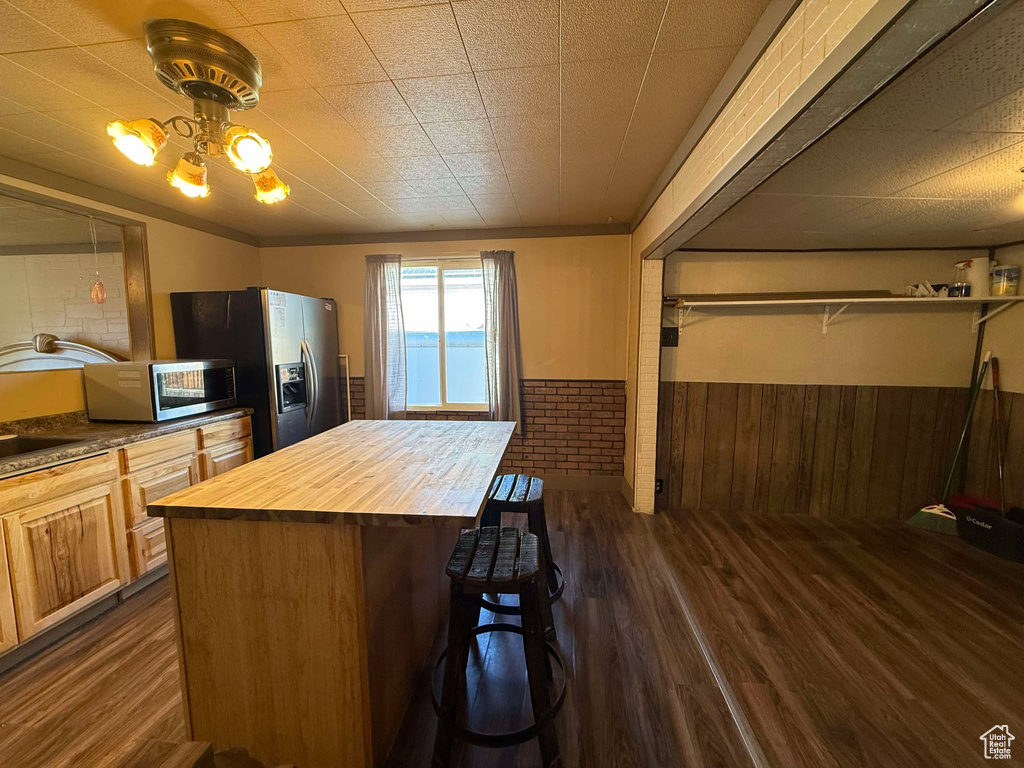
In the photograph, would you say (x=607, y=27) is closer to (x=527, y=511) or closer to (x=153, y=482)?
(x=527, y=511)

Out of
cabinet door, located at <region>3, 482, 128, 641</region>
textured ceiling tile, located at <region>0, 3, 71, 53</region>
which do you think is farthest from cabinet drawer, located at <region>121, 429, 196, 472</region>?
textured ceiling tile, located at <region>0, 3, 71, 53</region>

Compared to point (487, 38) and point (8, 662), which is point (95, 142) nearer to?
point (487, 38)

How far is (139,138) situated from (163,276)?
2.13m

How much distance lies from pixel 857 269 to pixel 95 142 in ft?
16.1

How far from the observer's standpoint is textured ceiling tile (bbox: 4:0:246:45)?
1196mm

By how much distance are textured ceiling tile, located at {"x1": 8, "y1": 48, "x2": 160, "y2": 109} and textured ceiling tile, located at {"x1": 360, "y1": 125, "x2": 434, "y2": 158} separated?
835 mm

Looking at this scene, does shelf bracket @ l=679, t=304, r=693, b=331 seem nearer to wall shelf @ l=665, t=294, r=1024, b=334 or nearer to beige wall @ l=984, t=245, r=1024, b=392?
wall shelf @ l=665, t=294, r=1024, b=334

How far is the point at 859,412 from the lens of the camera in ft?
10.6

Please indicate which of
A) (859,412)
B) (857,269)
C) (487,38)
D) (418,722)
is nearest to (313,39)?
(487,38)

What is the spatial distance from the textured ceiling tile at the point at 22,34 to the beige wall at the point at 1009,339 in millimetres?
5216

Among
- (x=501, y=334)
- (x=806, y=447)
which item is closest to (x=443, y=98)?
A: (x=501, y=334)

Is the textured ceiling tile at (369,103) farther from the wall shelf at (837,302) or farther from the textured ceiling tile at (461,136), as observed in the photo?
the wall shelf at (837,302)

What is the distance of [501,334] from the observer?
3.63 m

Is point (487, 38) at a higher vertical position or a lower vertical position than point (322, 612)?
higher
